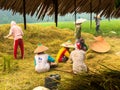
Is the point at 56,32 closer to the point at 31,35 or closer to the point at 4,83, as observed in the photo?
the point at 31,35

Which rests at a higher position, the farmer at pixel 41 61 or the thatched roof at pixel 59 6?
the thatched roof at pixel 59 6

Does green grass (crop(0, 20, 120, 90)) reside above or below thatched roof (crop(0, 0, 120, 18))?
below

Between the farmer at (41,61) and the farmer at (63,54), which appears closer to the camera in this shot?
the farmer at (41,61)

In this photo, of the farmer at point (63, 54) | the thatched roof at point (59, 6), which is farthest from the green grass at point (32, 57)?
the thatched roof at point (59, 6)

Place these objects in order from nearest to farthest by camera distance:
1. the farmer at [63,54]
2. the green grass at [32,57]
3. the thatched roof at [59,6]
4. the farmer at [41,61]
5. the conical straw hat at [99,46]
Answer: the thatched roof at [59,6] < the green grass at [32,57] < the farmer at [41,61] < the farmer at [63,54] < the conical straw hat at [99,46]

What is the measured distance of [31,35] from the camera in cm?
1048

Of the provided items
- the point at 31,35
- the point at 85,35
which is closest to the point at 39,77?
the point at 31,35

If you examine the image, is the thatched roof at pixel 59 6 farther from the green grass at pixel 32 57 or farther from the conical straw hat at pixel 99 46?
the conical straw hat at pixel 99 46

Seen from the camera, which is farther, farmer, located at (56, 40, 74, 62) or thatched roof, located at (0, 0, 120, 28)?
farmer, located at (56, 40, 74, 62)

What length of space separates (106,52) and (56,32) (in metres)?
2.17

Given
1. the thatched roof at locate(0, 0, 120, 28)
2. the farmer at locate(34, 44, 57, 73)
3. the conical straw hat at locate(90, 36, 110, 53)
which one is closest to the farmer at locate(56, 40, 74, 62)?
A: the farmer at locate(34, 44, 57, 73)

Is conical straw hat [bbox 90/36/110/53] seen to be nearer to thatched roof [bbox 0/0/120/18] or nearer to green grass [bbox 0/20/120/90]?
green grass [bbox 0/20/120/90]

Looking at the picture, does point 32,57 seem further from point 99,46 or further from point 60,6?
point 60,6

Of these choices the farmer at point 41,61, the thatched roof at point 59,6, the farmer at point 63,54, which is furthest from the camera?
the farmer at point 63,54
